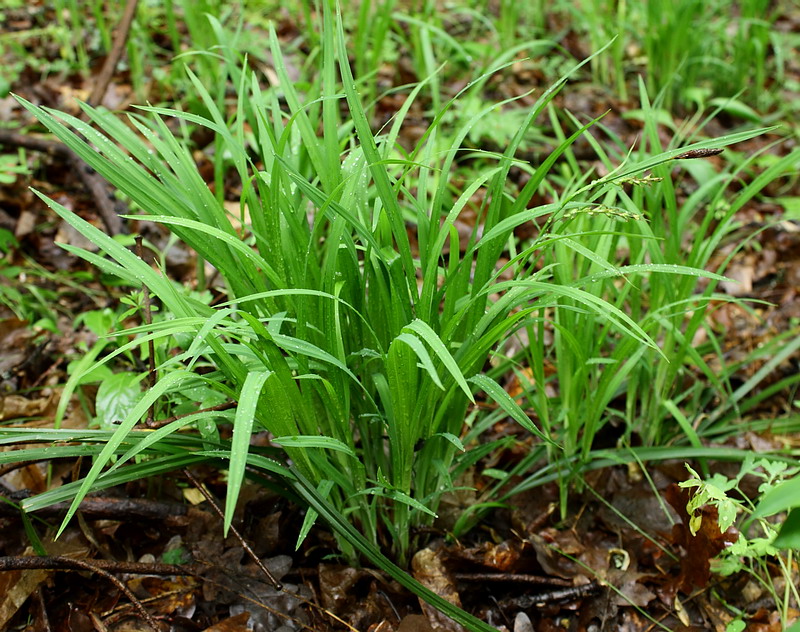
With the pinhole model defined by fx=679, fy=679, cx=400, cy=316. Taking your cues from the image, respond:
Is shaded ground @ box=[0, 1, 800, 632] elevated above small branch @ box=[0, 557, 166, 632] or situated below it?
below

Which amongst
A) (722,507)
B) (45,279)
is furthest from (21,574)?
(722,507)

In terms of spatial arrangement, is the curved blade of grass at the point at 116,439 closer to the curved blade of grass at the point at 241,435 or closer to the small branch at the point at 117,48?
the curved blade of grass at the point at 241,435

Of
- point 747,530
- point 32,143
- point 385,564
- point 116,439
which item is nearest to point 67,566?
point 116,439

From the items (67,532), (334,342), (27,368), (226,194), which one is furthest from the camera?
(226,194)

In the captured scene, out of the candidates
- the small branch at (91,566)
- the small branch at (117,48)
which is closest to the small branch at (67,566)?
the small branch at (91,566)

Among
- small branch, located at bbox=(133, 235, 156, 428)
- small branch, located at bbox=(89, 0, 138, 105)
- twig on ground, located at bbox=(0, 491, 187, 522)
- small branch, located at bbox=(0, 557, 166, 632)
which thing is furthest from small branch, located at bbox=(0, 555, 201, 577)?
small branch, located at bbox=(89, 0, 138, 105)

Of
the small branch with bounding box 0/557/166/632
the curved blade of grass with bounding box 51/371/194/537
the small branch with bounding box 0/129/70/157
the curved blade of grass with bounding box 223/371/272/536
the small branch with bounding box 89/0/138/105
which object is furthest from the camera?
the small branch with bounding box 89/0/138/105

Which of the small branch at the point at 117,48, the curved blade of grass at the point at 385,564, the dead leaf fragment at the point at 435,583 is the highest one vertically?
the small branch at the point at 117,48

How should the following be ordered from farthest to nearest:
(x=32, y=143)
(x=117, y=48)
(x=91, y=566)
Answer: (x=117, y=48)
(x=32, y=143)
(x=91, y=566)

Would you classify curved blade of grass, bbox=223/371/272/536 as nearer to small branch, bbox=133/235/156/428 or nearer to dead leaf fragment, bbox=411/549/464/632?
small branch, bbox=133/235/156/428

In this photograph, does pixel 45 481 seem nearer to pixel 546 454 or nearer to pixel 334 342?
pixel 334 342

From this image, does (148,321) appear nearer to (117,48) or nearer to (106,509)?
(106,509)
